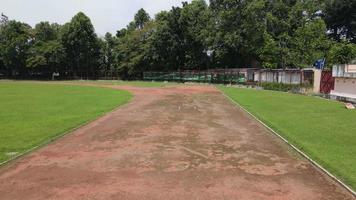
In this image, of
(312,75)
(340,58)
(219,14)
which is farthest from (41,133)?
(219,14)

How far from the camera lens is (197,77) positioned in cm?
6662

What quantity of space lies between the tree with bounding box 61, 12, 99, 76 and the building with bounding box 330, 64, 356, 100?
2382 inches

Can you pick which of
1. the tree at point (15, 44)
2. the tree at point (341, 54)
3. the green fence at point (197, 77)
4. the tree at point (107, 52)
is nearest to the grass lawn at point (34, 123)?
the tree at point (341, 54)

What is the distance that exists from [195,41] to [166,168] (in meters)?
62.0

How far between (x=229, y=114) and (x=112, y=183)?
13660 mm

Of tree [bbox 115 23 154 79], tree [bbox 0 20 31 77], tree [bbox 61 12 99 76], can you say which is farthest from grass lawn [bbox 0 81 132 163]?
tree [bbox 0 20 31 77]

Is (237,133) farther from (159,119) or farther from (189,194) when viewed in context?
(189,194)

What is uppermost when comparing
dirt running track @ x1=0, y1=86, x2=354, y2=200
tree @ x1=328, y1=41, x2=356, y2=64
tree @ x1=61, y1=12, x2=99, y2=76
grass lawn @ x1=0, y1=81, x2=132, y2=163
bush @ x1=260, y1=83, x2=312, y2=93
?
tree @ x1=61, y1=12, x2=99, y2=76

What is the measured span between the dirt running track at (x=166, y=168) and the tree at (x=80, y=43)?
69161mm

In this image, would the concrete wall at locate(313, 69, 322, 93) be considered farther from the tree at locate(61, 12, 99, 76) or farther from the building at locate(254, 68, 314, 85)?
the tree at locate(61, 12, 99, 76)

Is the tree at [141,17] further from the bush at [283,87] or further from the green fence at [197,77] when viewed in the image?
the bush at [283,87]

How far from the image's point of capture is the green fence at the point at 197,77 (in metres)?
57.9

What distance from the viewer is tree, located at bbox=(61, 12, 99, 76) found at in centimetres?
8231

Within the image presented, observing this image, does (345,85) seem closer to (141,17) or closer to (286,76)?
(286,76)
